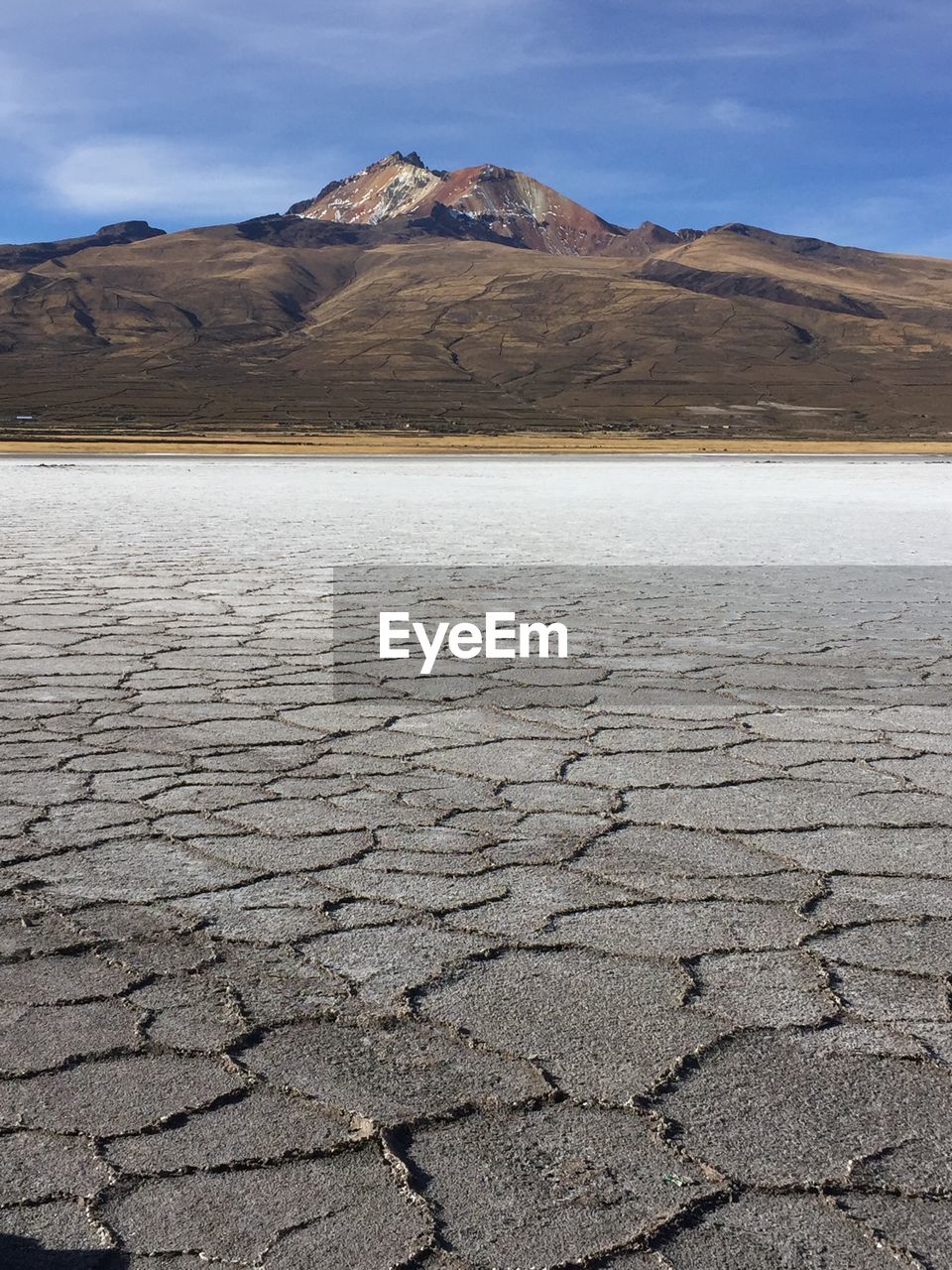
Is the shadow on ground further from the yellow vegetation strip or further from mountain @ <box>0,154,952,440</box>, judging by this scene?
mountain @ <box>0,154,952,440</box>

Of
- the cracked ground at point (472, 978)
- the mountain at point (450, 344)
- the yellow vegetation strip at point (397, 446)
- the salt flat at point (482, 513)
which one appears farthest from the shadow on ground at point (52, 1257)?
the mountain at point (450, 344)

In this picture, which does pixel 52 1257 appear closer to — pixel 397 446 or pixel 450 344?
pixel 397 446

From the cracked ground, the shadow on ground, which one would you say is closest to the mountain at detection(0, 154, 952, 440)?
the cracked ground

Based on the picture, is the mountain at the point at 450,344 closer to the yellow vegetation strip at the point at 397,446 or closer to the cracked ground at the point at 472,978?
the yellow vegetation strip at the point at 397,446

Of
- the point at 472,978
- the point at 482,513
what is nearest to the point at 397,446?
the point at 482,513

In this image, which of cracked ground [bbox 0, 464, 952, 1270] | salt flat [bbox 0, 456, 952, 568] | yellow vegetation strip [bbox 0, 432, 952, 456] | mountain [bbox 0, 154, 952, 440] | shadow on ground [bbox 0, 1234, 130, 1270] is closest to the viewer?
shadow on ground [bbox 0, 1234, 130, 1270]

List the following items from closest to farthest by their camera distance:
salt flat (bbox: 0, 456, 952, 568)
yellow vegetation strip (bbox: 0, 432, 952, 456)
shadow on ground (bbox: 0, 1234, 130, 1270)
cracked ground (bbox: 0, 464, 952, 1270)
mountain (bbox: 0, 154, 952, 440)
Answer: shadow on ground (bbox: 0, 1234, 130, 1270) → cracked ground (bbox: 0, 464, 952, 1270) → salt flat (bbox: 0, 456, 952, 568) → yellow vegetation strip (bbox: 0, 432, 952, 456) → mountain (bbox: 0, 154, 952, 440)

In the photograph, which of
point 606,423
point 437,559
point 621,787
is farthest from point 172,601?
point 606,423
